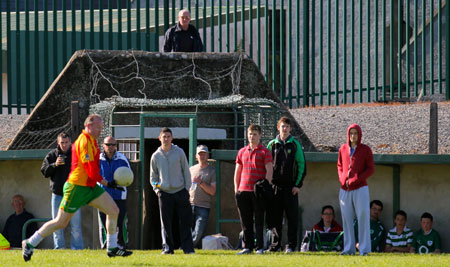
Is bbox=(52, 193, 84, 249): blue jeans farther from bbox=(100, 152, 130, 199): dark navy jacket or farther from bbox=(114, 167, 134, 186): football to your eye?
bbox=(114, 167, 134, 186): football

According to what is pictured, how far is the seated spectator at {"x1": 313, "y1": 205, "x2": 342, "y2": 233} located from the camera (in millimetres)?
14359

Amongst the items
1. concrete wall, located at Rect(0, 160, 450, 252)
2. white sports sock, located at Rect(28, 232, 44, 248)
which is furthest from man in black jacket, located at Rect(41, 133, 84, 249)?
white sports sock, located at Rect(28, 232, 44, 248)

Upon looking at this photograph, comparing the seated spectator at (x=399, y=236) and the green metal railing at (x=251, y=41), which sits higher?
the green metal railing at (x=251, y=41)

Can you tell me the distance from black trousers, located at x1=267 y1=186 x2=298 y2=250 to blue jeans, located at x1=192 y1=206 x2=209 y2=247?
201 centimetres

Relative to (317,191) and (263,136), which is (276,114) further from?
(317,191)

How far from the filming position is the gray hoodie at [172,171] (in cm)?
1247

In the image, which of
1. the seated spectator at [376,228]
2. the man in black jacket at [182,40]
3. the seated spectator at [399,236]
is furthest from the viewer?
the man in black jacket at [182,40]

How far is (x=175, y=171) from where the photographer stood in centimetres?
1247

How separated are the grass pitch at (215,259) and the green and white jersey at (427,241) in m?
2.11

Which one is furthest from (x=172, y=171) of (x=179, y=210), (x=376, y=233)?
(x=376, y=233)

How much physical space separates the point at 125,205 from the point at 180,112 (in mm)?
3241

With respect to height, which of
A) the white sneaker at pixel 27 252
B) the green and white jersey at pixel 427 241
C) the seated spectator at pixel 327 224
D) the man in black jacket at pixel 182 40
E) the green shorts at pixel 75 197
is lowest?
the green and white jersey at pixel 427 241

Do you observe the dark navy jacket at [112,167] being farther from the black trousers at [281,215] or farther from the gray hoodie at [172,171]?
the black trousers at [281,215]

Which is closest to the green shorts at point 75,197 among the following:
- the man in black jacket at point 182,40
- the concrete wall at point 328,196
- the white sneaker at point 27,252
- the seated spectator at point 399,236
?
the white sneaker at point 27,252
